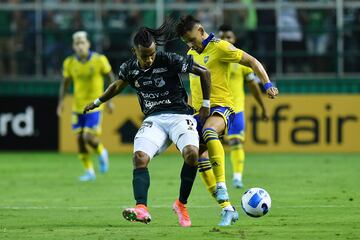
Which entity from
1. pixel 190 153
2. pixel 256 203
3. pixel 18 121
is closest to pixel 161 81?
pixel 190 153

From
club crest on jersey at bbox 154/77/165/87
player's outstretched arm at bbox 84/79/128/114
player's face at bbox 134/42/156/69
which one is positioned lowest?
player's outstretched arm at bbox 84/79/128/114

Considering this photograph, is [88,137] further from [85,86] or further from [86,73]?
[86,73]

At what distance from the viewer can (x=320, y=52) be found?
84.0ft

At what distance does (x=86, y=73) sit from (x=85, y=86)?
234 mm

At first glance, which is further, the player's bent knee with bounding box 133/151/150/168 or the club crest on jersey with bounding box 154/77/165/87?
the club crest on jersey with bounding box 154/77/165/87

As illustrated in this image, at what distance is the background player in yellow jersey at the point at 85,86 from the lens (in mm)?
18750

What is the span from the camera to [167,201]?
1411 centimetres

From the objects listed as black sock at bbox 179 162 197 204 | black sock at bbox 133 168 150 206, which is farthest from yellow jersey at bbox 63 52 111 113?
black sock at bbox 133 168 150 206

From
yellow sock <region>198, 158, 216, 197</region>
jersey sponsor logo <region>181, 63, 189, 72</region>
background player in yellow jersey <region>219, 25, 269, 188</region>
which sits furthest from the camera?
background player in yellow jersey <region>219, 25, 269, 188</region>

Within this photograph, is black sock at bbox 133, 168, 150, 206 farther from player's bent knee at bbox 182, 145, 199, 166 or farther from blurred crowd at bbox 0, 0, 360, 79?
blurred crowd at bbox 0, 0, 360, 79

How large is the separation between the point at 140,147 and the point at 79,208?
2.86m

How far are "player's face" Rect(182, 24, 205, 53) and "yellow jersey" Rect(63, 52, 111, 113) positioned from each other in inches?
287

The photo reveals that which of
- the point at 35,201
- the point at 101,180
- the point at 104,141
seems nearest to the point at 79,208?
the point at 35,201

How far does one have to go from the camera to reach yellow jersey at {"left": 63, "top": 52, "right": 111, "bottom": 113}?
19141mm
